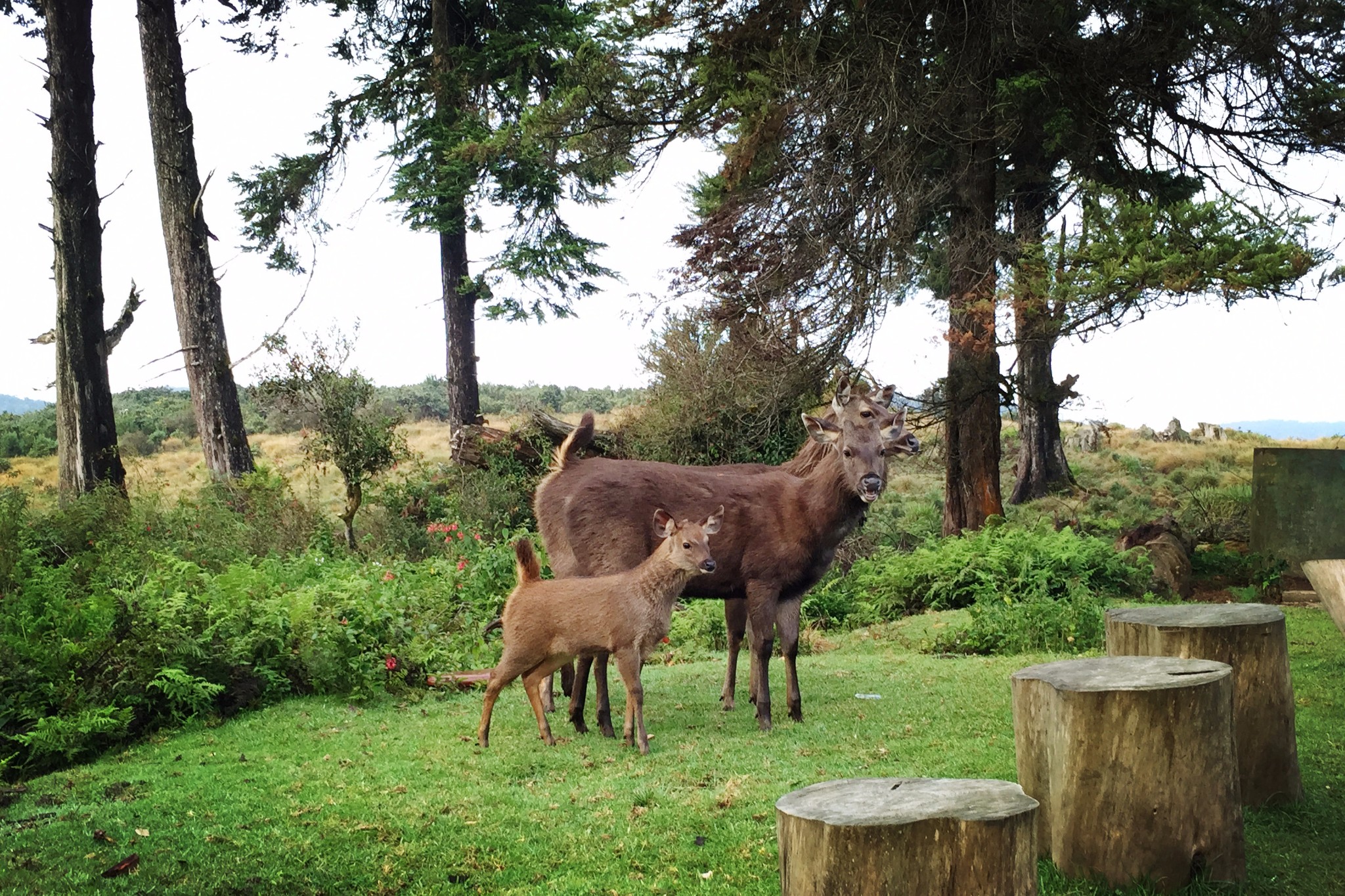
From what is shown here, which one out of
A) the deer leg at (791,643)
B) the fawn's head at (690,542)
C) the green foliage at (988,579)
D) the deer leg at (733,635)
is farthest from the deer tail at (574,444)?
the green foliage at (988,579)

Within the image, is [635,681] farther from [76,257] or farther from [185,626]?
[76,257]

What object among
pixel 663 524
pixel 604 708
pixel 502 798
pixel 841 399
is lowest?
pixel 502 798

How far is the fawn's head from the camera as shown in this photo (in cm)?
741

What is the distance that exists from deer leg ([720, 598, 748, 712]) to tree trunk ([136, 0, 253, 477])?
1221 cm

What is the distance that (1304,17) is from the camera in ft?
52.7

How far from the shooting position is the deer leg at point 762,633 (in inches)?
326

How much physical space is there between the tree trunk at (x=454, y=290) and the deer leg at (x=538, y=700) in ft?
53.0

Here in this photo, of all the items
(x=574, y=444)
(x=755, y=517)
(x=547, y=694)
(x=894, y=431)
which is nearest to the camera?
(x=894, y=431)

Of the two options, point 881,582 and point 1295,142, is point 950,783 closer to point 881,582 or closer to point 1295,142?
point 881,582

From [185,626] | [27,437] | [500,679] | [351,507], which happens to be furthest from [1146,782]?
[27,437]

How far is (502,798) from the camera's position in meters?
6.46

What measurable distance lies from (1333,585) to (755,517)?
402 centimetres

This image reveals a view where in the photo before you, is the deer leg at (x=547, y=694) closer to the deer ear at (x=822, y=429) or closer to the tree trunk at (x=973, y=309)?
the deer ear at (x=822, y=429)

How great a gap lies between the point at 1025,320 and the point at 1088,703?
39.7 ft
